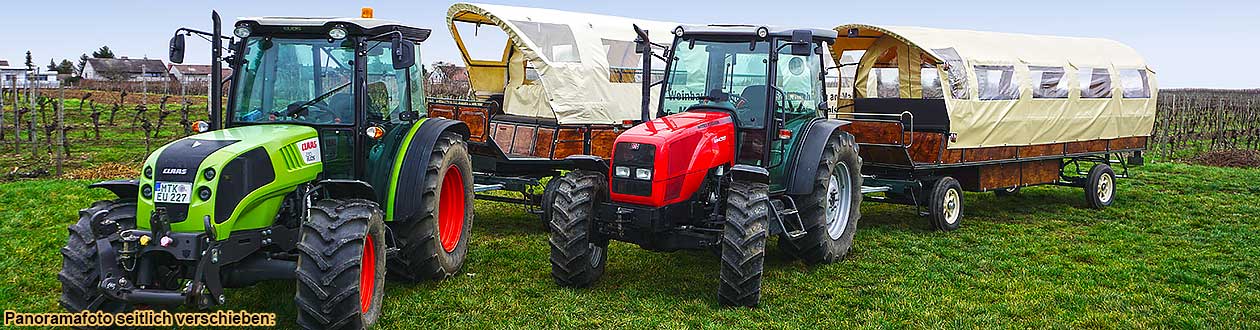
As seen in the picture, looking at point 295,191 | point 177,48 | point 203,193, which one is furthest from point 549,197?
point 203,193

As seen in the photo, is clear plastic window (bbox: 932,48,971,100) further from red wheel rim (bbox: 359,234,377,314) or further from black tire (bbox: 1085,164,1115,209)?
red wheel rim (bbox: 359,234,377,314)

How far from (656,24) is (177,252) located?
9.15m

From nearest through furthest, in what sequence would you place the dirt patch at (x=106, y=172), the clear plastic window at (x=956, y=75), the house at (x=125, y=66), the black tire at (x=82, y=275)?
the black tire at (x=82, y=275)
the clear plastic window at (x=956, y=75)
the dirt patch at (x=106, y=172)
the house at (x=125, y=66)

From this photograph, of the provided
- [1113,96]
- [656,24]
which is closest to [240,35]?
[656,24]

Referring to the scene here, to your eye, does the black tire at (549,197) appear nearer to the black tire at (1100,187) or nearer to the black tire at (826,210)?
the black tire at (826,210)

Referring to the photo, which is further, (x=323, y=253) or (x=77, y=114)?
(x=77, y=114)

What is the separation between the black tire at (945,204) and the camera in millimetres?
9891

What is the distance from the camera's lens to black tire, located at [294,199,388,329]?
202 inches

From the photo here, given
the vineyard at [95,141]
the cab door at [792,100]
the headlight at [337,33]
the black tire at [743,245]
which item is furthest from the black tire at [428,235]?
the vineyard at [95,141]

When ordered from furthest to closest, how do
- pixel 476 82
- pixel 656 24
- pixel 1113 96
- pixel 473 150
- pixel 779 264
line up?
pixel 656 24, pixel 476 82, pixel 1113 96, pixel 473 150, pixel 779 264

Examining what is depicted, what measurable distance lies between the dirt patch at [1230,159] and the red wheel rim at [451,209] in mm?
16471

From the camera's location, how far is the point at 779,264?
8.05 metres

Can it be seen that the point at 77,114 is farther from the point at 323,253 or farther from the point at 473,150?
the point at 323,253

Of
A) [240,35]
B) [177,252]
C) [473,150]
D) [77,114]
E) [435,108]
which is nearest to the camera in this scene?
[177,252]
